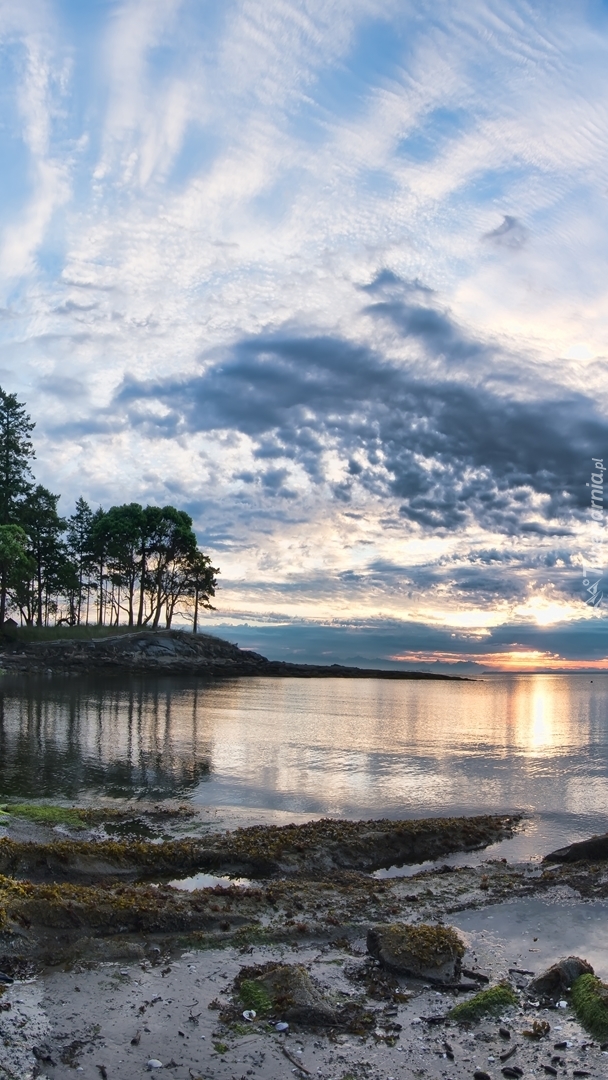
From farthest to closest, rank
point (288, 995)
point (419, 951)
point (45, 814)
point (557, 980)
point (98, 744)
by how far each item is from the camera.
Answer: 1. point (98, 744)
2. point (45, 814)
3. point (419, 951)
4. point (557, 980)
5. point (288, 995)

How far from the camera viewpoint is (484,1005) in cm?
993

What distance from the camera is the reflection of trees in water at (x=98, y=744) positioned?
27094 millimetres

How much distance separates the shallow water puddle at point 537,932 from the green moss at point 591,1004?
1640 millimetres

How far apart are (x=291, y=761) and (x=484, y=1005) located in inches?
1051

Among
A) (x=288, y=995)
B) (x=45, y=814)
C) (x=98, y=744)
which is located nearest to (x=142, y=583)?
(x=98, y=744)

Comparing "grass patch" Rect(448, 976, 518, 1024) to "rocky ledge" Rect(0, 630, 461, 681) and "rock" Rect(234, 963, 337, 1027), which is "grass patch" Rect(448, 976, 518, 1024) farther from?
"rocky ledge" Rect(0, 630, 461, 681)

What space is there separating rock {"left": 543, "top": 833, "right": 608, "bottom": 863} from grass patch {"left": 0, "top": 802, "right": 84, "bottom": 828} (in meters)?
13.3

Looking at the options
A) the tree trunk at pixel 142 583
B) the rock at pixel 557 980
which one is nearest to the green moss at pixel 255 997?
the rock at pixel 557 980

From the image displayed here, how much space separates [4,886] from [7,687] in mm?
59181

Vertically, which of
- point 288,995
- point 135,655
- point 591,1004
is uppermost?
point 288,995

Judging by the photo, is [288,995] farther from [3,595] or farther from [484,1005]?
[3,595]

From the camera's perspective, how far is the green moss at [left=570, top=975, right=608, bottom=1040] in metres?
9.46

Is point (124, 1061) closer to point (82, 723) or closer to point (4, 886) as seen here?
point (4, 886)

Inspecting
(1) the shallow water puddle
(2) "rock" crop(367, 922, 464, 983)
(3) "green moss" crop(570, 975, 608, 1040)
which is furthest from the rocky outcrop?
(3) "green moss" crop(570, 975, 608, 1040)
